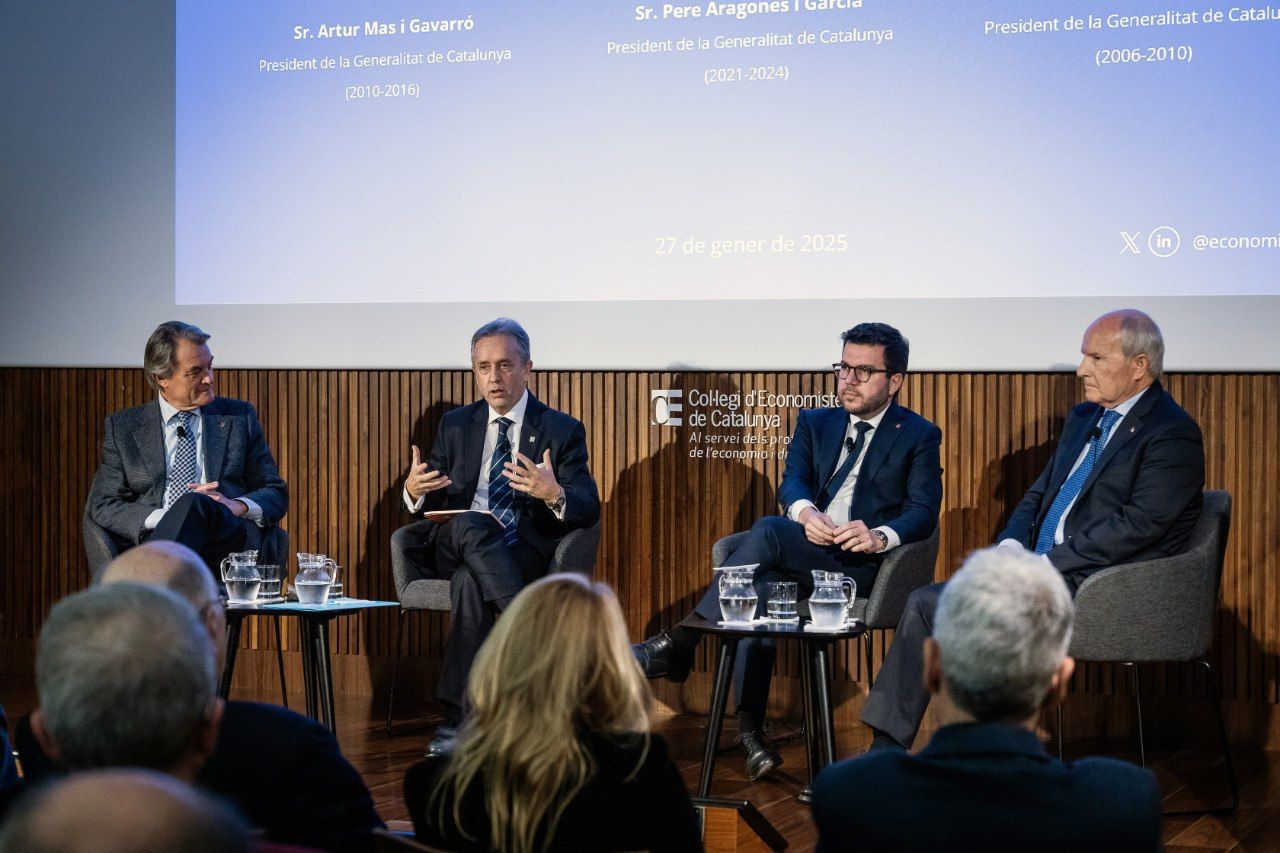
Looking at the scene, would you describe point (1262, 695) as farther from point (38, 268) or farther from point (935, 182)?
point (38, 268)

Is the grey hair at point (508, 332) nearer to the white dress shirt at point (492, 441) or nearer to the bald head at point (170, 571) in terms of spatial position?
the white dress shirt at point (492, 441)

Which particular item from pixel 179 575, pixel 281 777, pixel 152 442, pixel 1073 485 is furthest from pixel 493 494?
pixel 281 777

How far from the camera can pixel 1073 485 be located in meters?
4.41

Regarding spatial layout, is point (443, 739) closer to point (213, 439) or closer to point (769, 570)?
point (769, 570)

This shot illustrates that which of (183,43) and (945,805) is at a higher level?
(183,43)

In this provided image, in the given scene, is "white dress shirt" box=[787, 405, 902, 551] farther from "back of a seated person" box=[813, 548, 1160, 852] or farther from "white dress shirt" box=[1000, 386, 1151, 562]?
"back of a seated person" box=[813, 548, 1160, 852]

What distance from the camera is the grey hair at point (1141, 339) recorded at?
4250 millimetres

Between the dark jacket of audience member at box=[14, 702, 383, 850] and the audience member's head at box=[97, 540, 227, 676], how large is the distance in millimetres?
311

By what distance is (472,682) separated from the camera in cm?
191

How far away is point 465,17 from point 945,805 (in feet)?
15.2

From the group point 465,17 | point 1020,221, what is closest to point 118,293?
point 465,17

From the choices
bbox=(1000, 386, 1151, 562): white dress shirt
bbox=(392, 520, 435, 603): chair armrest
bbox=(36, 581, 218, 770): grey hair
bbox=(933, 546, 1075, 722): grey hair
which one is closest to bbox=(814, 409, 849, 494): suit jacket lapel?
bbox=(1000, 386, 1151, 562): white dress shirt

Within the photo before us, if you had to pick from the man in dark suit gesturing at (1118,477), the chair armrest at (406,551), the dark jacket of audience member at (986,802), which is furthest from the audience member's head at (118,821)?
the chair armrest at (406,551)

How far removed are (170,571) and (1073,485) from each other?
303cm
